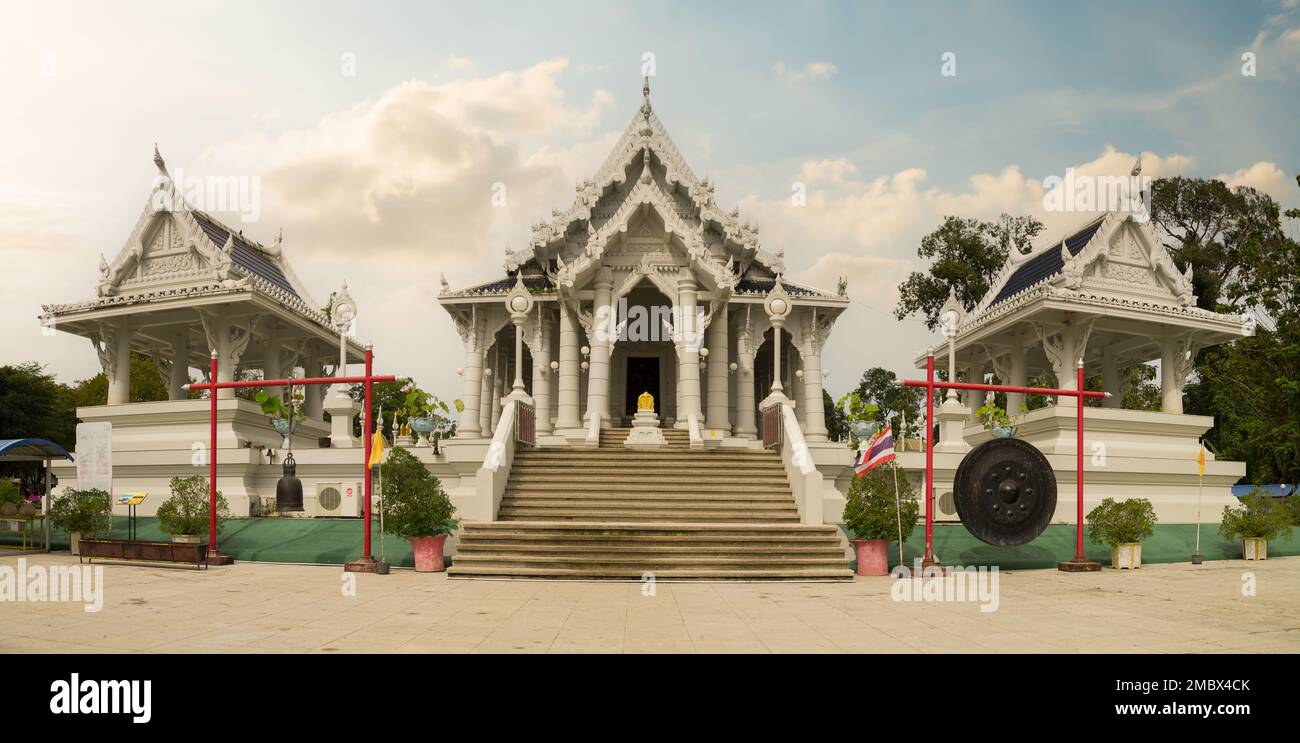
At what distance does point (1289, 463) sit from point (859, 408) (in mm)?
23851

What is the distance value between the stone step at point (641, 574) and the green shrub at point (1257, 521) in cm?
1049

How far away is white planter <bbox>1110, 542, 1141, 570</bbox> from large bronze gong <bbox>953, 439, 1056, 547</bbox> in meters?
2.84

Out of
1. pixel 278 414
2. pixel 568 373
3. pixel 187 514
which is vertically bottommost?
pixel 187 514

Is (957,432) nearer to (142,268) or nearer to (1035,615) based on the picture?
(1035,615)

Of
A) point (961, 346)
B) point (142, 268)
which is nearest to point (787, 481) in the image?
point (961, 346)

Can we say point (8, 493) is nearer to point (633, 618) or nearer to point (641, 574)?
point (641, 574)

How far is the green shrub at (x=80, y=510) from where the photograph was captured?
19812 millimetres

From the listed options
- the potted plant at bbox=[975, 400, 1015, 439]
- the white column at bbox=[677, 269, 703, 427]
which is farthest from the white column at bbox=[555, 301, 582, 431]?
the potted plant at bbox=[975, 400, 1015, 439]

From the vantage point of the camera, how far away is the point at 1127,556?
18.5 metres

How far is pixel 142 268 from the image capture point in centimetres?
2733

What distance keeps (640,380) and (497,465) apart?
11.1 metres

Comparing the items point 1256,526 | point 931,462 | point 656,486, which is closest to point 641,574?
point 656,486

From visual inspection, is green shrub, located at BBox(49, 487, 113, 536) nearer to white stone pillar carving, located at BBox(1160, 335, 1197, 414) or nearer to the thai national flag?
the thai national flag

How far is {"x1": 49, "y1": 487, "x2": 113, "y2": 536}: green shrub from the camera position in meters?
19.8
